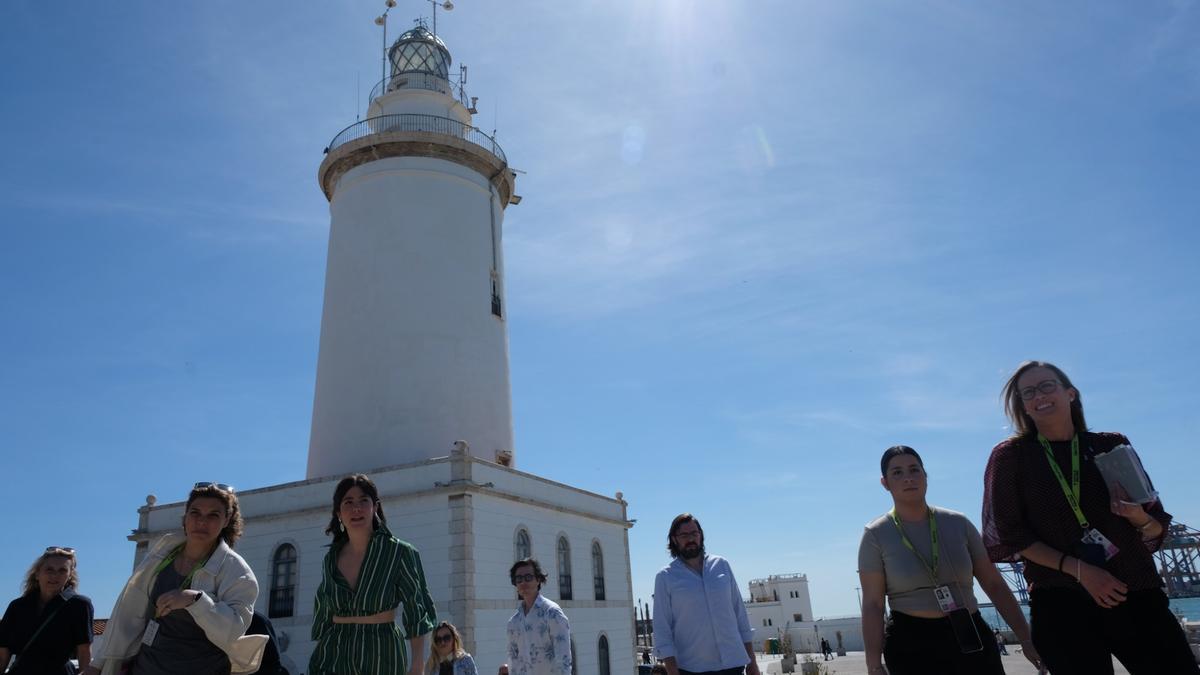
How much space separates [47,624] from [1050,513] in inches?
235

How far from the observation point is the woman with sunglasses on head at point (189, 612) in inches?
149

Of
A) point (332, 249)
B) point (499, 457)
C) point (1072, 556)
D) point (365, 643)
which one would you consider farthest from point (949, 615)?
point (332, 249)

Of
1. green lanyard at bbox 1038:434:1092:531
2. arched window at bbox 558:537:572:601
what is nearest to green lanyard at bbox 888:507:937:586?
green lanyard at bbox 1038:434:1092:531

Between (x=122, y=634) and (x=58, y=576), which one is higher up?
(x=58, y=576)

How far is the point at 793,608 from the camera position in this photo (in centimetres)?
5853

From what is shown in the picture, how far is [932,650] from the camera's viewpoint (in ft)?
12.9

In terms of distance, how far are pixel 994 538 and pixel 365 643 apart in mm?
3021

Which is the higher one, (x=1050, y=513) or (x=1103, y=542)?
(x=1050, y=513)

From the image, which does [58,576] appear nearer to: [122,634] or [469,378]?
[122,634]

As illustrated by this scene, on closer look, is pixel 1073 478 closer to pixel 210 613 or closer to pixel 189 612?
pixel 210 613

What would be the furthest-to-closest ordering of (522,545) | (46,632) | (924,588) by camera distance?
(522,545)
(46,632)
(924,588)

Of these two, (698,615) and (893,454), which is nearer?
(893,454)

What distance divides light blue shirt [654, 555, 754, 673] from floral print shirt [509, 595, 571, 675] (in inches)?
Result: 42.5

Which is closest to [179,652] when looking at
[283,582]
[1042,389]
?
[1042,389]
